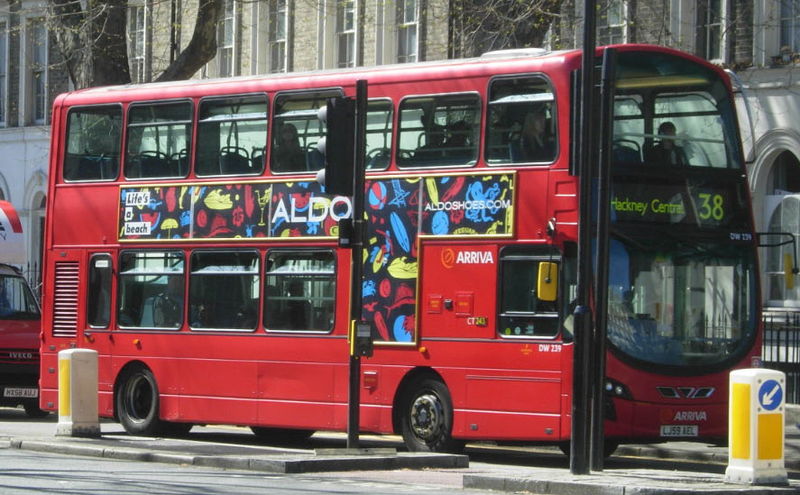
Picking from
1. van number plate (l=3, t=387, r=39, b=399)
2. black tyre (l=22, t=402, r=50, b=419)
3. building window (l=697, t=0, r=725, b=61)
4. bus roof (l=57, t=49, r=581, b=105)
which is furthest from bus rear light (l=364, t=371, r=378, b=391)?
building window (l=697, t=0, r=725, b=61)

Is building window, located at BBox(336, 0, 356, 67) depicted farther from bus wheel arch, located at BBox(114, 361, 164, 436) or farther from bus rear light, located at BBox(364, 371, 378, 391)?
bus rear light, located at BBox(364, 371, 378, 391)

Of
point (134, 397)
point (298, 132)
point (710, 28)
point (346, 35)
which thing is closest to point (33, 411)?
point (134, 397)

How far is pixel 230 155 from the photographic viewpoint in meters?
20.0

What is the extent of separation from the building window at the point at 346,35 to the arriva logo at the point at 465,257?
755 inches

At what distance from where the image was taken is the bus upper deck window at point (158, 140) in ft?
67.3

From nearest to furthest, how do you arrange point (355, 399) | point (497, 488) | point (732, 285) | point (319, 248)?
point (497, 488) → point (355, 399) → point (732, 285) → point (319, 248)

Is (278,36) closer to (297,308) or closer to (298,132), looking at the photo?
(298,132)

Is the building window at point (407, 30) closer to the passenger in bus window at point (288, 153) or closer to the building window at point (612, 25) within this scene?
the building window at point (612, 25)

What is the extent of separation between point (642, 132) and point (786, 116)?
12451 millimetres

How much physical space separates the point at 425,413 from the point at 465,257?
1.66 meters

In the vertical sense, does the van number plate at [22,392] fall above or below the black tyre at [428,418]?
below

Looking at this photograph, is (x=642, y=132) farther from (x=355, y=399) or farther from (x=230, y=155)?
(x=230, y=155)

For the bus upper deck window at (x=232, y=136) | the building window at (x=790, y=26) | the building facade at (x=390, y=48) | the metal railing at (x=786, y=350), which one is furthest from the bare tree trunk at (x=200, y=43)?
the metal railing at (x=786, y=350)

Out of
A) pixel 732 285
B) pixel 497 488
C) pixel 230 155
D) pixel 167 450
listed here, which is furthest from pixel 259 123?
pixel 497 488
